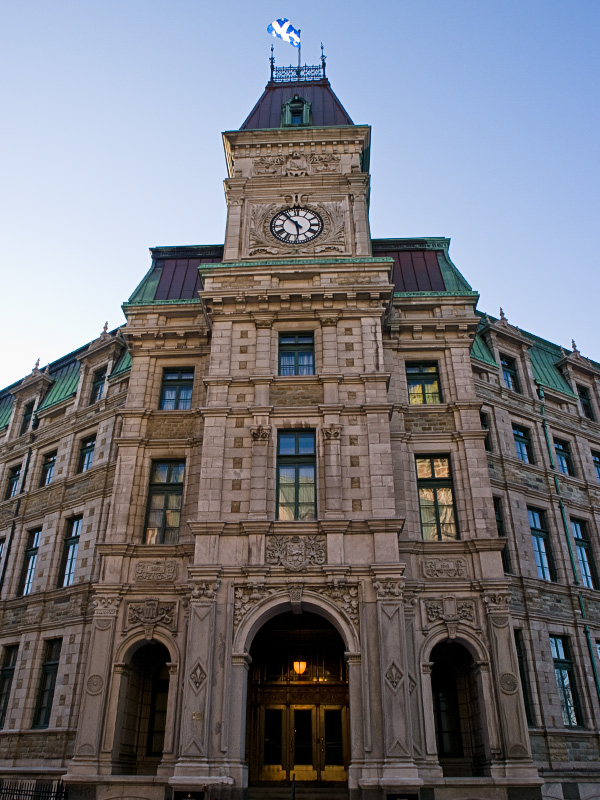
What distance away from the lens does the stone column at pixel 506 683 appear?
63.0ft

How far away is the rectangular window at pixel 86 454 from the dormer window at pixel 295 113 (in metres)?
16.0

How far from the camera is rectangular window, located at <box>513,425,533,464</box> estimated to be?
2872cm

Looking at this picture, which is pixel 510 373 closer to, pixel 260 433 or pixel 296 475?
pixel 296 475

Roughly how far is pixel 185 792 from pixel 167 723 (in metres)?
2.87

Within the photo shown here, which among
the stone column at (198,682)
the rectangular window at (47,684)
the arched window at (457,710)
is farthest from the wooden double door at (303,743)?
the rectangular window at (47,684)

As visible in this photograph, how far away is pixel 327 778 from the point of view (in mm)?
22078

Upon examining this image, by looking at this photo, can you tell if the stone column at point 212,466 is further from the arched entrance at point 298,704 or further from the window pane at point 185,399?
the arched entrance at point 298,704

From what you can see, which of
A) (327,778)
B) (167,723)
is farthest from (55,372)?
(327,778)

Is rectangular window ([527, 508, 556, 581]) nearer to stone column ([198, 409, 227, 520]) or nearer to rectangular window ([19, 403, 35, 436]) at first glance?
stone column ([198, 409, 227, 520])

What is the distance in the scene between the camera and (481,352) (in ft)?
98.6

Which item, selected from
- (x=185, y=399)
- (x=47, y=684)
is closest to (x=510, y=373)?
(x=185, y=399)

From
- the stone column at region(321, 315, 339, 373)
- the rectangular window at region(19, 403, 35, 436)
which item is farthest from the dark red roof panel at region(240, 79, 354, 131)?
the rectangular window at region(19, 403, 35, 436)

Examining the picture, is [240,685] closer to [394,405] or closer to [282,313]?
[394,405]

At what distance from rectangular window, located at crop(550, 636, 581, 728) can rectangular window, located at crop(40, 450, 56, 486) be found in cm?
2165
